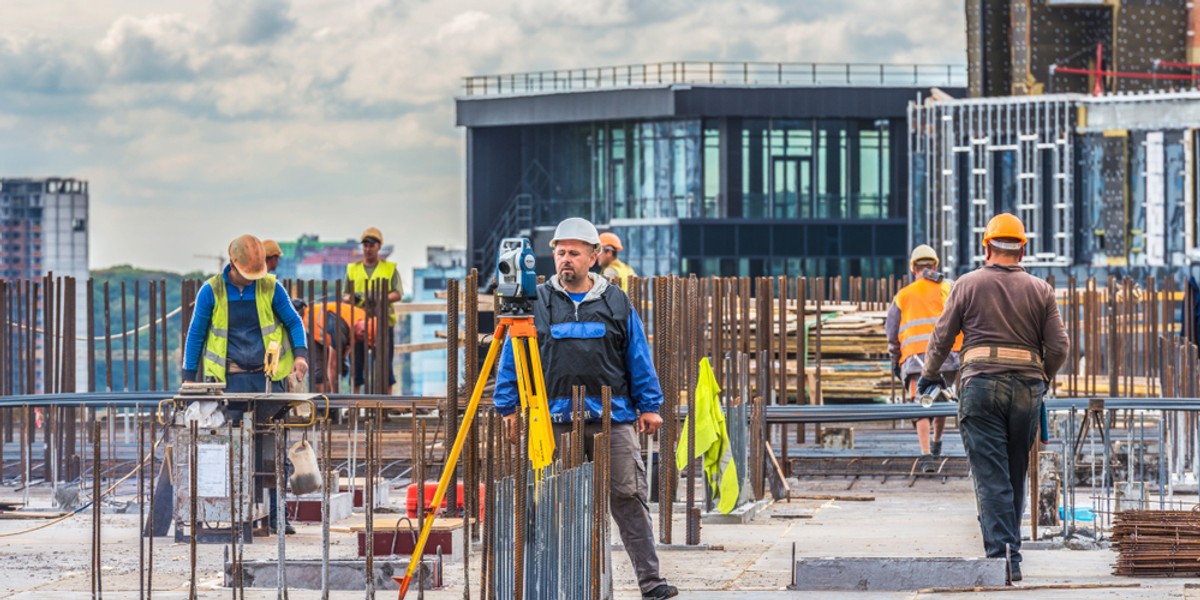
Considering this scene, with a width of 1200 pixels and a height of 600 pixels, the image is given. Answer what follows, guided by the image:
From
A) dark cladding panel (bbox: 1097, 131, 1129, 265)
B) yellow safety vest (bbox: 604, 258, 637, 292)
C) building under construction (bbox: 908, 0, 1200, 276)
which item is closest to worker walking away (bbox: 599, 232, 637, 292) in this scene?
yellow safety vest (bbox: 604, 258, 637, 292)

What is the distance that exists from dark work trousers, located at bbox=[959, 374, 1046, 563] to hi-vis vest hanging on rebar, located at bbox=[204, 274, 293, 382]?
179 inches

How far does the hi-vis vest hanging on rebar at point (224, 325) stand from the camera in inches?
512

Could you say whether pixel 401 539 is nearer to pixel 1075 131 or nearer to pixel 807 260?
pixel 1075 131

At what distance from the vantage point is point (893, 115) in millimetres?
59812

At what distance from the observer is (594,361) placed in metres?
9.96

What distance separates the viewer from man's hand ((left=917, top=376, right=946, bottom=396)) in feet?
37.2

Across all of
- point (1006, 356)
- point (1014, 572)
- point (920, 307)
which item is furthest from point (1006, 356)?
point (920, 307)

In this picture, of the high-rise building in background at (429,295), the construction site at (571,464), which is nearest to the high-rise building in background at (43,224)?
the high-rise building in background at (429,295)

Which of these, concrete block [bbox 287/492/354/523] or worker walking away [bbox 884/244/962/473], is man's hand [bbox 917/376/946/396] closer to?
concrete block [bbox 287/492/354/523]

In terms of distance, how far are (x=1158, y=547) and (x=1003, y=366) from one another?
1207 millimetres

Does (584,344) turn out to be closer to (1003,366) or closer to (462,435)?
(462,435)

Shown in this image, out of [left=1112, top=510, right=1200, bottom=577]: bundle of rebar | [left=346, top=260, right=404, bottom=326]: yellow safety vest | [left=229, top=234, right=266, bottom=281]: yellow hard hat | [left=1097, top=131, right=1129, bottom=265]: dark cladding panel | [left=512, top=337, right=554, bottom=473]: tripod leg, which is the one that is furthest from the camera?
[left=1097, top=131, right=1129, bottom=265]: dark cladding panel

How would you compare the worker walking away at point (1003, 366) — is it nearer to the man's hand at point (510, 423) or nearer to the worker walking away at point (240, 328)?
the man's hand at point (510, 423)

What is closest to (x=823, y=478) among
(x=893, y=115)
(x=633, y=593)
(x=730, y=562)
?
(x=730, y=562)
